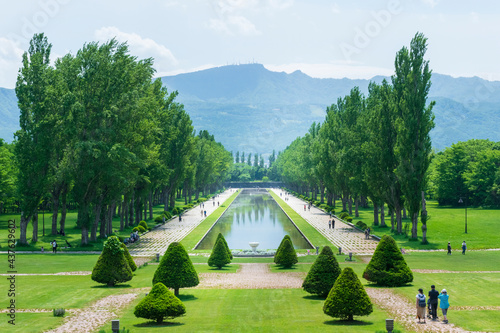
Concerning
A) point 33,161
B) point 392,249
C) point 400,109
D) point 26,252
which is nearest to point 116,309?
point 392,249

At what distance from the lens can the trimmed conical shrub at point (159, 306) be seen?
21.0m

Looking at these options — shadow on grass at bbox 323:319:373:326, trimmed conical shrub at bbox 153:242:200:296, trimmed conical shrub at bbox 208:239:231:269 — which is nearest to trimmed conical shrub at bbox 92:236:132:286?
trimmed conical shrub at bbox 153:242:200:296

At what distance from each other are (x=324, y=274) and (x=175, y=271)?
7343 millimetres

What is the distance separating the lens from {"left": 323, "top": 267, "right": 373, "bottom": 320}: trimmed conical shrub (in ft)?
69.7

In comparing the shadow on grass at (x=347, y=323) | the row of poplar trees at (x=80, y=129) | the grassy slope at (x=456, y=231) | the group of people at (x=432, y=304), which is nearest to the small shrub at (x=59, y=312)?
the shadow on grass at (x=347, y=323)

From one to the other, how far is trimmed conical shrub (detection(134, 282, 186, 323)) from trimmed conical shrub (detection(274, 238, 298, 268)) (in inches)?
682

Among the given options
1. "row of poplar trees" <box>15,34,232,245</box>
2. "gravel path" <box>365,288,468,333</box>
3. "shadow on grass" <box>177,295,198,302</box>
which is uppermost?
"row of poplar trees" <box>15,34,232,245</box>

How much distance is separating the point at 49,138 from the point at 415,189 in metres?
A: 35.5

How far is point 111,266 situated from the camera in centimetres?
A: 2980

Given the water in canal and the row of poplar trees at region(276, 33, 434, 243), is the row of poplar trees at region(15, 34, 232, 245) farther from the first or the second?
the row of poplar trees at region(276, 33, 434, 243)

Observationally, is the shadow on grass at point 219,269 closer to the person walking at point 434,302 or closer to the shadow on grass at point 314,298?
the shadow on grass at point 314,298

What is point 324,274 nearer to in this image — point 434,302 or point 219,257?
point 434,302

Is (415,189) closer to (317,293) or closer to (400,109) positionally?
(400,109)

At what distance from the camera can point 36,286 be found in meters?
29.8
